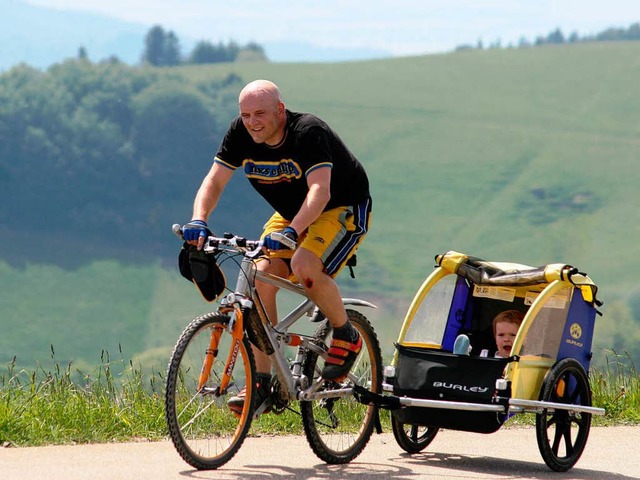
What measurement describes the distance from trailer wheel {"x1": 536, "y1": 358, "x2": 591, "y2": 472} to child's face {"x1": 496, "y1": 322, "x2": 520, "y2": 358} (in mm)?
387

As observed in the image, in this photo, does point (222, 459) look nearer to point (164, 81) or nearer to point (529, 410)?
point (529, 410)

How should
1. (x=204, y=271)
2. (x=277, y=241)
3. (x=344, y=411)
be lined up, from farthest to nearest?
(x=344, y=411) → (x=204, y=271) → (x=277, y=241)

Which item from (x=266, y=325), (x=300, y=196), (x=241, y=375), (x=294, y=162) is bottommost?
(x=241, y=375)

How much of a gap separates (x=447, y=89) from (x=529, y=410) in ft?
512

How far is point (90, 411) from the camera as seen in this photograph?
21.3ft

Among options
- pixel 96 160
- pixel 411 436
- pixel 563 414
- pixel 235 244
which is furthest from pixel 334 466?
pixel 96 160

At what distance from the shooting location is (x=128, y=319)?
123 meters

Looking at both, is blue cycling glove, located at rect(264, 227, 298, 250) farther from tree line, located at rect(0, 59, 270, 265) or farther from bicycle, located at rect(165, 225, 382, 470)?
tree line, located at rect(0, 59, 270, 265)

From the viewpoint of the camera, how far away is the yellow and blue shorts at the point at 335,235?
5586mm

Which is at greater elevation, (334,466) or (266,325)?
(266,325)

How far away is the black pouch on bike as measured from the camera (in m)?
5.36

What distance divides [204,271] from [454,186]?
133 meters

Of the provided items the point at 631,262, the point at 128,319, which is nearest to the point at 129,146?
the point at 128,319

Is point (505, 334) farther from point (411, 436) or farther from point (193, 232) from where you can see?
point (193, 232)
